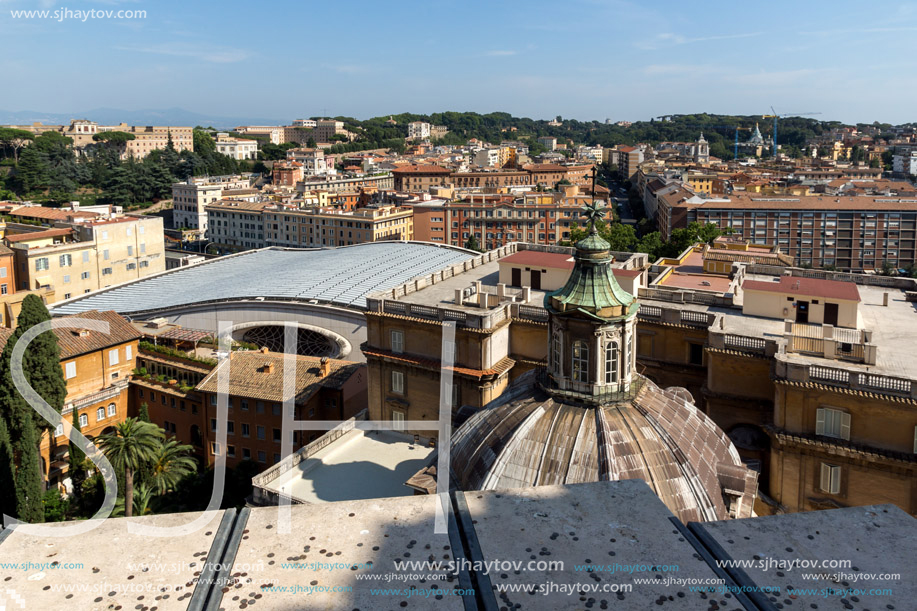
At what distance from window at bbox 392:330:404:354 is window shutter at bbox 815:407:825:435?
48.7 ft

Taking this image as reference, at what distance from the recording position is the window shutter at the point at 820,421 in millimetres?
21453

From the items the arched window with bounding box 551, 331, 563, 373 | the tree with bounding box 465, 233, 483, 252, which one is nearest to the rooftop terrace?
the arched window with bounding box 551, 331, 563, 373

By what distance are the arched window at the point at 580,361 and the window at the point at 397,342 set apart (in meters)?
13.7

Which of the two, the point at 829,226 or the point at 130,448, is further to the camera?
the point at 829,226

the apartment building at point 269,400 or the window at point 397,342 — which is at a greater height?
the window at point 397,342

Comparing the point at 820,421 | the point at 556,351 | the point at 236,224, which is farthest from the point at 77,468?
the point at 236,224

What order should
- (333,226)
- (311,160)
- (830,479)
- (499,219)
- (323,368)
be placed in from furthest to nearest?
(311,160), (333,226), (499,219), (323,368), (830,479)

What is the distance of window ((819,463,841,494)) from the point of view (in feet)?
70.5

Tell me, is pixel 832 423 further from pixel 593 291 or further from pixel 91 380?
pixel 91 380

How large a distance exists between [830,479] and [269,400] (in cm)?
2341

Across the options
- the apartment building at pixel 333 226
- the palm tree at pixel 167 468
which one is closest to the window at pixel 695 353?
the palm tree at pixel 167 468

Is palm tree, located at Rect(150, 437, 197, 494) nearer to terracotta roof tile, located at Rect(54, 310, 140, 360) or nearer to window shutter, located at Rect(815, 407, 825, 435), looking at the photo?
terracotta roof tile, located at Rect(54, 310, 140, 360)

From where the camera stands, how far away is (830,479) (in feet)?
70.8

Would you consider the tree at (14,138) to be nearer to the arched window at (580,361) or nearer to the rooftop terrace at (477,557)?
the arched window at (580,361)
